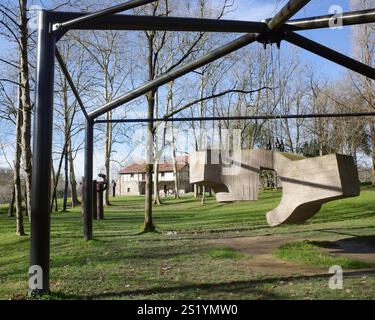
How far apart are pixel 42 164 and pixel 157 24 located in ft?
8.33

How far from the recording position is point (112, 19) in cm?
593

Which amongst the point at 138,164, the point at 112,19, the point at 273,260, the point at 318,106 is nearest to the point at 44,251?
the point at 112,19

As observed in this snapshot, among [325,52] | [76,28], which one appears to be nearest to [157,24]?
[76,28]

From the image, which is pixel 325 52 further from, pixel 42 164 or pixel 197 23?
pixel 42 164

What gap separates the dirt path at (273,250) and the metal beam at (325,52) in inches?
130

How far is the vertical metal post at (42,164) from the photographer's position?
5.09 metres

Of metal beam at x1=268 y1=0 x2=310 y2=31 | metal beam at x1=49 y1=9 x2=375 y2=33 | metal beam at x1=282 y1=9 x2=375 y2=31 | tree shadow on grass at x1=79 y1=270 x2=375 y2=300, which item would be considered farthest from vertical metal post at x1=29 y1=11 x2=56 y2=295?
metal beam at x1=282 y1=9 x2=375 y2=31

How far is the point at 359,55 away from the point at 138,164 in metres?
64.9

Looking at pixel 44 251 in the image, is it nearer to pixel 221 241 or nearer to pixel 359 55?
pixel 221 241

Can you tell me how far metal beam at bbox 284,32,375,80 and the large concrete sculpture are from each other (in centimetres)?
169

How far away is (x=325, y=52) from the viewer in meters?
7.11

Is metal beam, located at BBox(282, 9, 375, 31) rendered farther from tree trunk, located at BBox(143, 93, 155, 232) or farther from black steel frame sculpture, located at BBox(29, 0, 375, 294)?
tree trunk, located at BBox(143, 93, 155, 232)

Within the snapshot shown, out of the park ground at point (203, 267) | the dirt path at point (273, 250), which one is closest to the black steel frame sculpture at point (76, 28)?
the park ground at point (203, 267)

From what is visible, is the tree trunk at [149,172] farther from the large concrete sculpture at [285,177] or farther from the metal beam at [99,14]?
the metal beam at [99,14]
